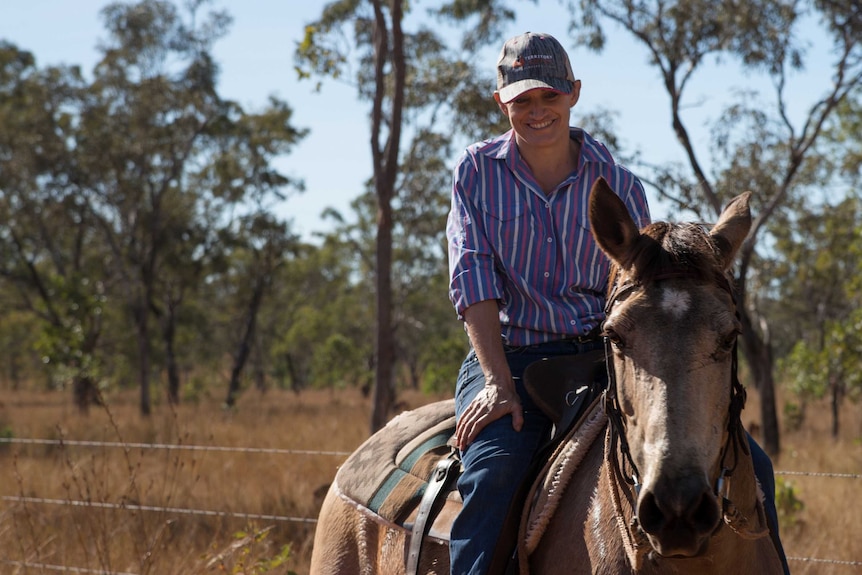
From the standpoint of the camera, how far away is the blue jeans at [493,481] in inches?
106

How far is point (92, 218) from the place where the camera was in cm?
2752

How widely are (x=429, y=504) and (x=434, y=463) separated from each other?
25 centimetres

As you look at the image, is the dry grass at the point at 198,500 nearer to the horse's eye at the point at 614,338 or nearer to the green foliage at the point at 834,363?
the green foliage at the point at 834,363

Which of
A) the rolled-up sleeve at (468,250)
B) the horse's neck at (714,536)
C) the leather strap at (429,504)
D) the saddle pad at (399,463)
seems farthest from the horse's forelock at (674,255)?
the saddle pad at (399,463)

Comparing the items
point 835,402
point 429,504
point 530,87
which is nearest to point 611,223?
point 530,87

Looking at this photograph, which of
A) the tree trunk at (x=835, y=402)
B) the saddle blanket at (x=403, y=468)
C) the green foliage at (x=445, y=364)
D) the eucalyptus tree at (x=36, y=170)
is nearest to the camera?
the saddle blanket at (x=403, y=468)

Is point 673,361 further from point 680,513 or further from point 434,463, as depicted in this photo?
point 434,463

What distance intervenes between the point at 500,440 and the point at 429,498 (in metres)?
0.41

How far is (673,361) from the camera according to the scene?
2086 millimetres

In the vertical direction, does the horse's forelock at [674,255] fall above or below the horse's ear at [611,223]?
below

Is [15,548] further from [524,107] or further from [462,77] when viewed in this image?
[462,77]

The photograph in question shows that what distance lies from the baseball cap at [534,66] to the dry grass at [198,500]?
2.91 m

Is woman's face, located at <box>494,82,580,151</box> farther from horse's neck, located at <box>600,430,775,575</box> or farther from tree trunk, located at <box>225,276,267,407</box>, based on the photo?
tree trunk, located at <box>225,276,267,407</box>

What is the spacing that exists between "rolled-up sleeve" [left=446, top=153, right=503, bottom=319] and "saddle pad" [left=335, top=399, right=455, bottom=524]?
24.0 inches
